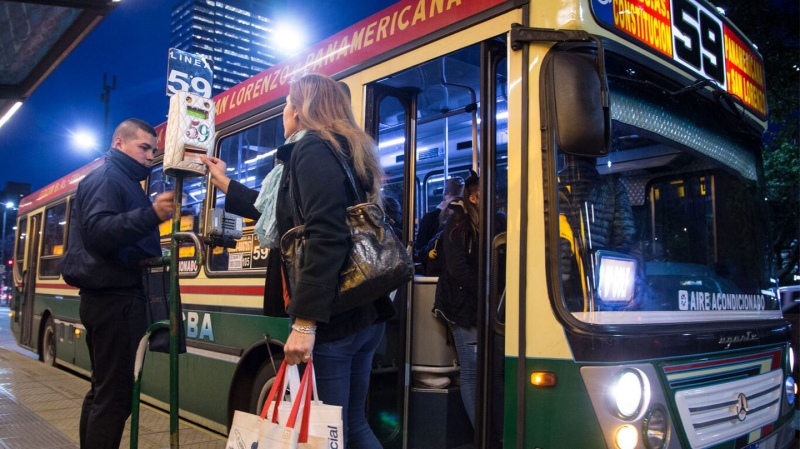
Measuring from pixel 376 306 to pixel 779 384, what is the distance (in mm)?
2299

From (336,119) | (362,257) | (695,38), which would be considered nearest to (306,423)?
(362,257)

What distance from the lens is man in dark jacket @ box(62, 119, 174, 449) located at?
280cm

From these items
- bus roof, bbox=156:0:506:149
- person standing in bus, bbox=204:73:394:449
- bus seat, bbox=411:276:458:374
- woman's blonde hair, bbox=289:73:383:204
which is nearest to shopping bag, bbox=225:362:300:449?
person standing in bus, bbox=204:73:394:449

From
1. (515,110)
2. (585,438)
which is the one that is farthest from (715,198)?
(585,438)

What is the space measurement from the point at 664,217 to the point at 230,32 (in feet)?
213

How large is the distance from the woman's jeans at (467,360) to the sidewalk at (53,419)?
1943 mm

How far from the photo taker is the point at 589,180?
2541 mm

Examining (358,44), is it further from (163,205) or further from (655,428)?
(655,428)

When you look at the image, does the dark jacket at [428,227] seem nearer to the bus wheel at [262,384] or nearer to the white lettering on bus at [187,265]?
the bus wheel at [262,384]

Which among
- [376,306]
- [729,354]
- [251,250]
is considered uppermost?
[251,250]

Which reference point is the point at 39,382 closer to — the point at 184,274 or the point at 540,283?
the point at 184,274

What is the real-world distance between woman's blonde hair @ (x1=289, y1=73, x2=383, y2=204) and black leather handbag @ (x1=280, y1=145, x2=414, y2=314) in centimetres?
10

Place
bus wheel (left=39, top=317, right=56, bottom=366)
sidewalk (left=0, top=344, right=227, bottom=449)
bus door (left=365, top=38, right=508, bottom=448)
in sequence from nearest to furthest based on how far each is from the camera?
bus door (left=365, top=38, right=508, bottom=448) < sidewalk (left=0, top=344, right=227, bottom=449) < bus wheel (left=39, top=317, right=56, bottom=366)

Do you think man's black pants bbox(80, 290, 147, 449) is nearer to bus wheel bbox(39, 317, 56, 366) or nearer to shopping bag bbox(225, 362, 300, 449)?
shopping bag bbox(225, 362, 300, 449)
